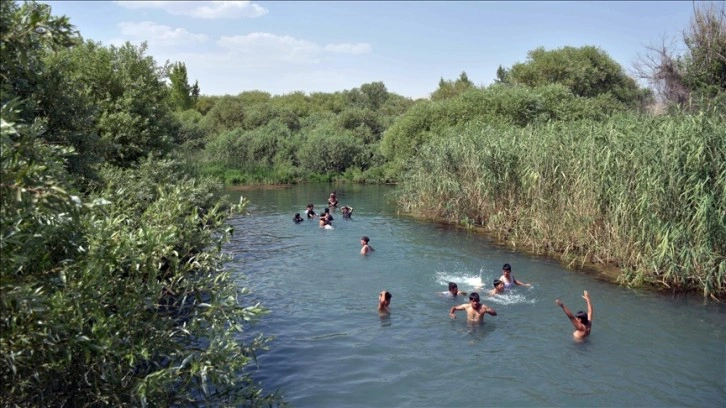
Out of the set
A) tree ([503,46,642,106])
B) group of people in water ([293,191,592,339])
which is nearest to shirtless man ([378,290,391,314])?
group of people in water ([293,191,592,339])

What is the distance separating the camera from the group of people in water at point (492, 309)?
41.1 ft

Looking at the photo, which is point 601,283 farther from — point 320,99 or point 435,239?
point 320,99

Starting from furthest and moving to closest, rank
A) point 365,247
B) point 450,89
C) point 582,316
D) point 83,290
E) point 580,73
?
point 450,89, point 580,73, point 365,247, point 582,316, point 83,290

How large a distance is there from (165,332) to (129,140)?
1584 cm

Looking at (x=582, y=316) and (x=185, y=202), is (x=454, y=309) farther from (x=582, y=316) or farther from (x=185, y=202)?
(x=185, y=202)

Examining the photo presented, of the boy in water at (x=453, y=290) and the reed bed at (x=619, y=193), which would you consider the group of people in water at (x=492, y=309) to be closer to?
the boy in water at (x=453, y=290)

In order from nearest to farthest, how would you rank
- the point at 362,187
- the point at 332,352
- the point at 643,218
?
1. the point at 332,352
2. the point at 643,218
3. the point at 362,187

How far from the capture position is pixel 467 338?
1291 cm

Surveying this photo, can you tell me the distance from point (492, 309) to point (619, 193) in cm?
510

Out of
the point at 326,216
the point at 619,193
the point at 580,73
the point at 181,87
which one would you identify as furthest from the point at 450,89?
the point at 619,193

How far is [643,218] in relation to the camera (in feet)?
49.9

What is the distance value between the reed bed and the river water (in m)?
0.93

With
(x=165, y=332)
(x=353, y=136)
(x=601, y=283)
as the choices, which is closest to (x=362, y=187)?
(x=353, y=136)

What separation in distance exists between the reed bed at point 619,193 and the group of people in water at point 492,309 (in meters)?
2.69
